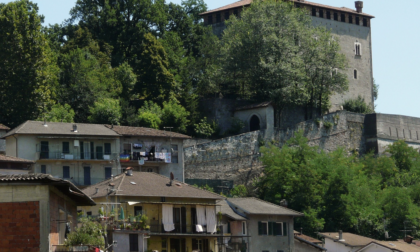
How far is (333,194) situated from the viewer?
2648 inches

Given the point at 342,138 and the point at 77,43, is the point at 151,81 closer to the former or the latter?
the point at 77,43

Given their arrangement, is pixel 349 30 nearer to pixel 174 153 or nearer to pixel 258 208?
pixel 174 153

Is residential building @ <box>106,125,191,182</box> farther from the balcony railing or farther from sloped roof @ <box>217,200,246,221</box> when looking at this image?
sloped roof @ <box>217,200,246,221</box>

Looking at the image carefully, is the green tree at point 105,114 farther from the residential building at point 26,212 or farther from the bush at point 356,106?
the residential building at point 26,212

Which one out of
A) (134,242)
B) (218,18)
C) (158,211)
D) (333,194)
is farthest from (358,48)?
(134,242)

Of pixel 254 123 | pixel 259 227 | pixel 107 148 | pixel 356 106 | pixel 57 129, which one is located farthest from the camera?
pixel 356 106

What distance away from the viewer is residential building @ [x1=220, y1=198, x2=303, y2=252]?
170 ft

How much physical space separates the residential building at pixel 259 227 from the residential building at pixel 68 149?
13001 millimetres

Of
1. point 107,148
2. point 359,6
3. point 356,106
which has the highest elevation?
point 359,6

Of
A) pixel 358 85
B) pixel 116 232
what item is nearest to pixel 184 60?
pixel 358 85

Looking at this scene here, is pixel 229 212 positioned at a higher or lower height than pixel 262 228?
higher

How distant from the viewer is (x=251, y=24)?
81625 millimetres

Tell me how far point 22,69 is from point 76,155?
11508 millimetres

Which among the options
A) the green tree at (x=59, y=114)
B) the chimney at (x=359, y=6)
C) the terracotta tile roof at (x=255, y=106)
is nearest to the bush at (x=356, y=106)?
the chimney at (x=359, y=6)
